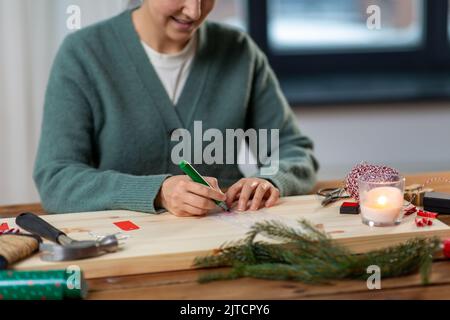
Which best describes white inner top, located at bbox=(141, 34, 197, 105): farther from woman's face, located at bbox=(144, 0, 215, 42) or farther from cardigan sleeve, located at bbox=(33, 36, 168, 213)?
cardigan sleeve, located at bbox=(33, 36, 168, 213)

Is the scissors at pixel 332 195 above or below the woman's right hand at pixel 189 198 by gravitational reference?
below

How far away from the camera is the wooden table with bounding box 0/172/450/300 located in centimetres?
113

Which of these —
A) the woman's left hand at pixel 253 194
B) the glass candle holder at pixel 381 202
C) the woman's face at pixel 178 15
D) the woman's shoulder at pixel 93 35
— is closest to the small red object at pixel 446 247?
the glass candle holder at pixel 381 202

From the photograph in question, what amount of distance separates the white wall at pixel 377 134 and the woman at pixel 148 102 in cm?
108

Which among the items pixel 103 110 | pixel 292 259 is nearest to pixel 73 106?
pixel 103 110

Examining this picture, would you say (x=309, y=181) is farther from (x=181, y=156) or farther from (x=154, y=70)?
(x=154, y=70)

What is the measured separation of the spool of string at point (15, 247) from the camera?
1.20 meters

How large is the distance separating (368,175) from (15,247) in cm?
64

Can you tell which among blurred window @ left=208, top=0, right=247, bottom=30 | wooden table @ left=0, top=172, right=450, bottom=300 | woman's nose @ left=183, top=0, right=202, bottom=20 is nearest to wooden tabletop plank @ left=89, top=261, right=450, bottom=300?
wooden table @ left=0, top=172, right=450, bottom=300

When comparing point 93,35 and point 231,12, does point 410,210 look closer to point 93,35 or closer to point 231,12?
point 93,35

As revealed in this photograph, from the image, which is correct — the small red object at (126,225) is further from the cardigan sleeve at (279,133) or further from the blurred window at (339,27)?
the blurred window at (339,27)

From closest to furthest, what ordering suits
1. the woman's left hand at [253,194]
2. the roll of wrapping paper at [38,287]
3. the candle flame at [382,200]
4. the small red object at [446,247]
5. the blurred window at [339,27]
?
the roll of wrapping paper at [38,287], the small red object at [446,247], the candle flame at [382,200], the woman's left hand at [253,194], the blurred window at [339,27]

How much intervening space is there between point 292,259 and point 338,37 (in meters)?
2.28

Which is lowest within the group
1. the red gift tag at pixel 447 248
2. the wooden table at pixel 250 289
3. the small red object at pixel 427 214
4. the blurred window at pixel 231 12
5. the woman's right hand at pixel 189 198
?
the wooden table at pixel 250 289
